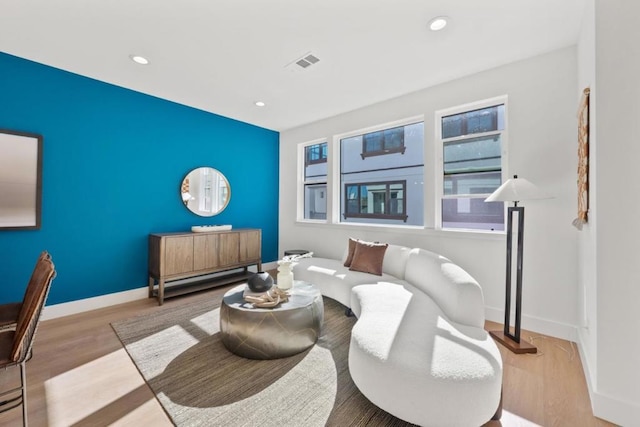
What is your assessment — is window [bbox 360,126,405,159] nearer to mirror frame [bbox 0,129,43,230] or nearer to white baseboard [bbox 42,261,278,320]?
white baseboard [bbox 42,261,278,320]

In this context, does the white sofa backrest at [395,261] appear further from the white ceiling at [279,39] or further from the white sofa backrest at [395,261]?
the white ceiling at [279,39]

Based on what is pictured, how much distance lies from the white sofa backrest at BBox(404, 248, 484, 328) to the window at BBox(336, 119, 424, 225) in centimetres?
101

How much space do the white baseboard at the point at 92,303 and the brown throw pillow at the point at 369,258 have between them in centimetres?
296

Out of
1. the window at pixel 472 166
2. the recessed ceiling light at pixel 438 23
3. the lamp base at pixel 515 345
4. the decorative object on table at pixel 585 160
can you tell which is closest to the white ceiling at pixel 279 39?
the recessed ceiling light at pixel 438 23

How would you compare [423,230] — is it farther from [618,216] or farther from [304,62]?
[304,62]

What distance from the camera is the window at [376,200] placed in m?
3.97

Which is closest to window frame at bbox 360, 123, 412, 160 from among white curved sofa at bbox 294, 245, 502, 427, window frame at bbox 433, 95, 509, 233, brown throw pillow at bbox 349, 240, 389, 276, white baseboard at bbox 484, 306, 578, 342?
window frame at bbox 433, 95, 509, 233

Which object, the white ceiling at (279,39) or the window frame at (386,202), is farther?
the window frame at (386,202)

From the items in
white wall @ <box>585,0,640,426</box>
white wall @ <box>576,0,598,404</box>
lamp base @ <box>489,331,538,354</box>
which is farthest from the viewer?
lamp base @ <box>489,331,538,354</box>

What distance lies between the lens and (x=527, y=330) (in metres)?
2.71

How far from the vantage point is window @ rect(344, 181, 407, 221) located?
3967 millimetres

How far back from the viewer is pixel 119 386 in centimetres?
184

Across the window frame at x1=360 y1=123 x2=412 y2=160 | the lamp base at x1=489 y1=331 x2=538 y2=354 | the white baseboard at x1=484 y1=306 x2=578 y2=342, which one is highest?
the window frame at x1=360 y1=123 x2=412 y2=160

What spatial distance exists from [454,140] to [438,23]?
144 centimetres
